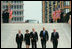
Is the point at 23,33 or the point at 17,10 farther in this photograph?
the point at 17,10

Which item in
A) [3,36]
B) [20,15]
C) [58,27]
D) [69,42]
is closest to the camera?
[69,42]

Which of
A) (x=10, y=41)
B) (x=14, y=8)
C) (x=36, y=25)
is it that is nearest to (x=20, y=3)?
(x=14, y=8)

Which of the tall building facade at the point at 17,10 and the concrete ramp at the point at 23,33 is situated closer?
the concrete ramp at the point at 23,33

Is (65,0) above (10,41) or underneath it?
above

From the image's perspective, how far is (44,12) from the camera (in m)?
166

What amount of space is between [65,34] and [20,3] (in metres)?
102

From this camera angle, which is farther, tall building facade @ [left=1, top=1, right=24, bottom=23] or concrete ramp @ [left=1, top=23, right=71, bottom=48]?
tall building facade @ [left=1, top=1, right=24, bottom=23]

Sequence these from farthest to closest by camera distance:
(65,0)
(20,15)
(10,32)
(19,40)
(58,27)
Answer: (20,15), (65,0), (58,27), (10,32), (19,40)

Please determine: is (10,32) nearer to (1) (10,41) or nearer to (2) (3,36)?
(2) (3,36)

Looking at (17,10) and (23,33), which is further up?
(17,10)

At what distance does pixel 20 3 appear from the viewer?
126 m

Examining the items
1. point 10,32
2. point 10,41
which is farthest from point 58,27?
point 10,41

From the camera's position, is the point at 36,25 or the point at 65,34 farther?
the point at 36,25

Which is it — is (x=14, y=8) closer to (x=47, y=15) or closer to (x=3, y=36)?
(x=47, y=15)
